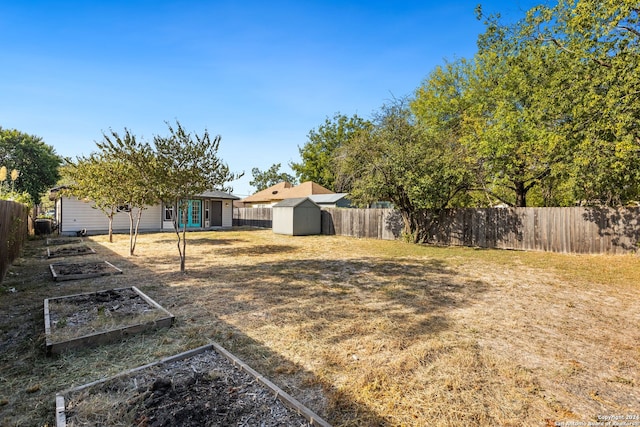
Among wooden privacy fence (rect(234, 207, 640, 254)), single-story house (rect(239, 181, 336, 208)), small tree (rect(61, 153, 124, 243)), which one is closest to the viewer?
small tree (rect(61, 153, 124, 243))

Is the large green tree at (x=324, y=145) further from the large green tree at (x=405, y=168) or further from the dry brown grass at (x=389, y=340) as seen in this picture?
the dry brown grass at (x=389, y=340)

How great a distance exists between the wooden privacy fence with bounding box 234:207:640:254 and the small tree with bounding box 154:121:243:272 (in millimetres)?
9717

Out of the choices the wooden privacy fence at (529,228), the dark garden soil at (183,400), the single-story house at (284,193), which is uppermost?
the single-story house at (284,193)

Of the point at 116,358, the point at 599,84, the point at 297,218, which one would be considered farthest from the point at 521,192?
the point at 116,358

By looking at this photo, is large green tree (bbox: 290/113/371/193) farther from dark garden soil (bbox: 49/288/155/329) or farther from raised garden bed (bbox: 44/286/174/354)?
raised garden bed (bbox: 44/286/174/354)

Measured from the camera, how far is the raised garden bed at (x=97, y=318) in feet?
10.3

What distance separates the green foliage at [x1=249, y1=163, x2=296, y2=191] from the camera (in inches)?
2197

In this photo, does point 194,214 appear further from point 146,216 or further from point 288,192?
point 288,192

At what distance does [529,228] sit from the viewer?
10953 mm

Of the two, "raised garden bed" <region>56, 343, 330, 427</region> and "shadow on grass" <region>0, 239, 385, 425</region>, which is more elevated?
"raised garden bed" <region>56, 343, 330, 427</region>

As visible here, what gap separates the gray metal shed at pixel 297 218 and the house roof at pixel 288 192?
8.98 meters

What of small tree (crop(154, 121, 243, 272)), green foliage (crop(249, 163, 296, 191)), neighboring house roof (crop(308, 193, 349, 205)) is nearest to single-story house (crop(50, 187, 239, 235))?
small tree (crop(154, 121, 243, 272))

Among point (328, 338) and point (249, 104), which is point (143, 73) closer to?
point (249, 104)

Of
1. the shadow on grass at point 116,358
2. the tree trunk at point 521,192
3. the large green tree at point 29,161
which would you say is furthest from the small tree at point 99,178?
the large green tree at point 29,161
